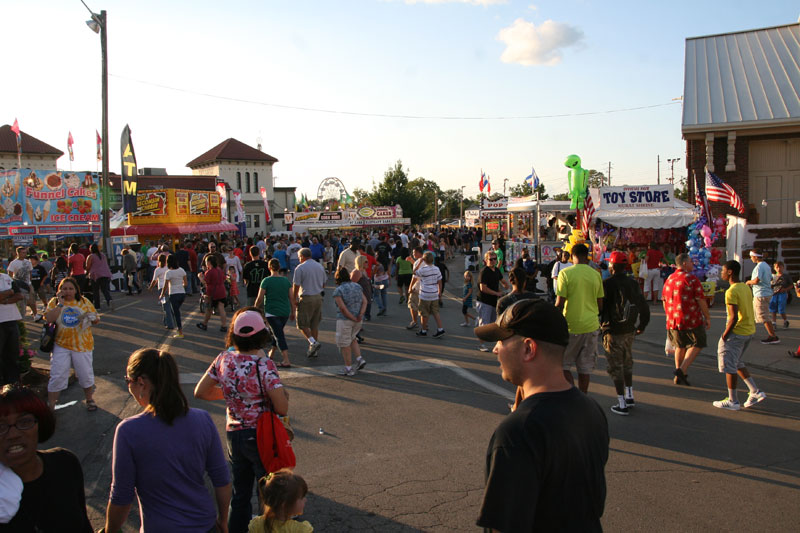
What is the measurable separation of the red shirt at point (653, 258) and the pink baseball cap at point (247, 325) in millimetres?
14318

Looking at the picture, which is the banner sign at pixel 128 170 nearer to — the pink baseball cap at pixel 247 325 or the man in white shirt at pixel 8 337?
the man in white shirt at pixel 8 337

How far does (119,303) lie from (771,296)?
53.5 feet

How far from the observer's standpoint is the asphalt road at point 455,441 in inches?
178

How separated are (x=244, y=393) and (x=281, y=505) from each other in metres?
0.94

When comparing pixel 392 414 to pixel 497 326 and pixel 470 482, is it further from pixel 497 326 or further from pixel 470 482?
pixel 497 326

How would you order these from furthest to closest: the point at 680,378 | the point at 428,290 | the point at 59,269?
the point at 59,269 → the point at 428,290 → the point at 680,378

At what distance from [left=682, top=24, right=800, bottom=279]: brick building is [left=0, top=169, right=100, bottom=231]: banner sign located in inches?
912

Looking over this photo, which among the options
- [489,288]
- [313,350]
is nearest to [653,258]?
[489,288]

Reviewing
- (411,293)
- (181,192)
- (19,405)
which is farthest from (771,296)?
(181,192)

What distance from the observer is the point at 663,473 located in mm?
5176

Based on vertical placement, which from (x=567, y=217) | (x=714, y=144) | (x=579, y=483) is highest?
(x=714, y=144)

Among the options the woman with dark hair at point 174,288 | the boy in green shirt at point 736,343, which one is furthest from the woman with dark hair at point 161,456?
the woman with dark hair at point 174,288

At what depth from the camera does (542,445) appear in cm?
191

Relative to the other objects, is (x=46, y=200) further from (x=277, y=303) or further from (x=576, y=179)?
(x=576, y=179)
